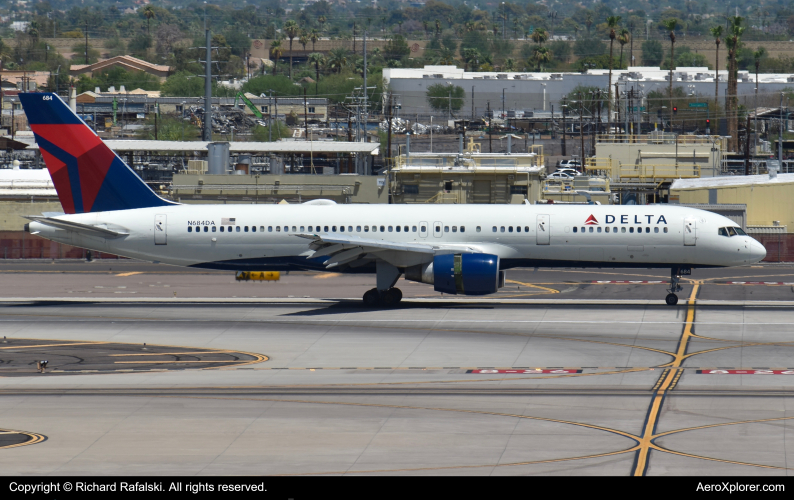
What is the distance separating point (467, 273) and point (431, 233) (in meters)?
3.32

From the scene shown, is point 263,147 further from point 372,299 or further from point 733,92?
point 733,92

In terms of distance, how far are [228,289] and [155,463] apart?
107 feet

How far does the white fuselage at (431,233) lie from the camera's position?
4209 cm

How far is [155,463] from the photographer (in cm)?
1934

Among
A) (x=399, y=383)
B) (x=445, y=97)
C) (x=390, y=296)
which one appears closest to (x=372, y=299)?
(x=390, y=296)

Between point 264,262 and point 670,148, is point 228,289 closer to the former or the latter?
point 264,262

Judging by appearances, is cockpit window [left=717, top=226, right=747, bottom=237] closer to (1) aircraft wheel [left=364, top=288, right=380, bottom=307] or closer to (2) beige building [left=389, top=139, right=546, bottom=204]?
(1) aircraft wheel [left=364, top=288, right=380, bottom=307]

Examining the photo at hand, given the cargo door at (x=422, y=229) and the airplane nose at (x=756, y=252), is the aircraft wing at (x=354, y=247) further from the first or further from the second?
the airplane nose at (x=756, y=252)

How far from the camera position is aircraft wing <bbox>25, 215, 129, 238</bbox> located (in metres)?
43.1

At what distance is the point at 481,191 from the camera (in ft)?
250

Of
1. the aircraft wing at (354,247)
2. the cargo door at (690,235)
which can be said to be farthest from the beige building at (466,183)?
the cargo door at (690,235)

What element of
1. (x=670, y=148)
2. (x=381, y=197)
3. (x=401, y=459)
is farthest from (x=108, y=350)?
(x=670, y=148)

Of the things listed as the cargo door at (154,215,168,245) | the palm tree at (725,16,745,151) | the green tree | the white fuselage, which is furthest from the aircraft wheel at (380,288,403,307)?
the green tree
